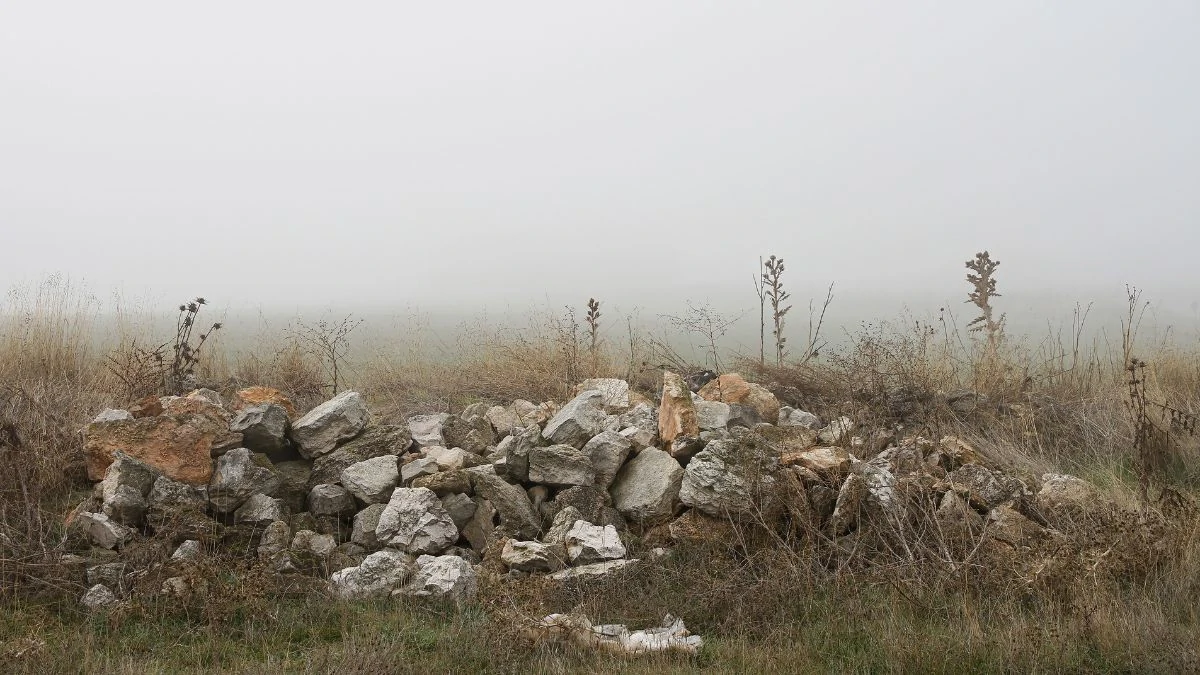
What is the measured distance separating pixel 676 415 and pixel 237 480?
3.05 m

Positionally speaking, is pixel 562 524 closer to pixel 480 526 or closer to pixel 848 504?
pixel 480 526

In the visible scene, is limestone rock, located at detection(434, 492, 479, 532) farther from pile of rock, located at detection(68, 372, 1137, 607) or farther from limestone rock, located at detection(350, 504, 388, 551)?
limestone rock, located at detection(350, 504, 388, 551)

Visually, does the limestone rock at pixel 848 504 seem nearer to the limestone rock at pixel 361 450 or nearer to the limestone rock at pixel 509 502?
the limestone rock at pixel 509 502

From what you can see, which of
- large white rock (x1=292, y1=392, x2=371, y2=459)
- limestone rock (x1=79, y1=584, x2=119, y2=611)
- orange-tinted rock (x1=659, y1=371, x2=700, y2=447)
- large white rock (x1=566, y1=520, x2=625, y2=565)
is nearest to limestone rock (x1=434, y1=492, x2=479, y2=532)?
large white rock (x1=566, y1=520, x2=625, y2=565)

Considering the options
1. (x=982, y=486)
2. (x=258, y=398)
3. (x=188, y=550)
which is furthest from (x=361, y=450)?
(x=982, y=486)

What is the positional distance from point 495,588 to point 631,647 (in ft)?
2.63

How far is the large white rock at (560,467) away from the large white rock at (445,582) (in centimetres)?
102

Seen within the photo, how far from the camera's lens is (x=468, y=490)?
490 centimetres

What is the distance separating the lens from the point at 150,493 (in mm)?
4605

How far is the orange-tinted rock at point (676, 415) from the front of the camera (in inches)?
216

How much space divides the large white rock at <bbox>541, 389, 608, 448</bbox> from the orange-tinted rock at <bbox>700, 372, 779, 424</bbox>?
185cm

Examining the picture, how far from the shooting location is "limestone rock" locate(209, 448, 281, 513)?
4.71 metres

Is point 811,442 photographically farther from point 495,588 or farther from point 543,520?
point 495,588

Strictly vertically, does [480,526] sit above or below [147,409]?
below
